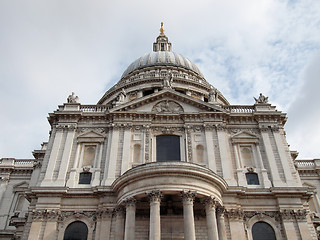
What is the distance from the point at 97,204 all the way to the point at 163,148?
763 centimetres

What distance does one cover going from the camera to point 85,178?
89.5 feet

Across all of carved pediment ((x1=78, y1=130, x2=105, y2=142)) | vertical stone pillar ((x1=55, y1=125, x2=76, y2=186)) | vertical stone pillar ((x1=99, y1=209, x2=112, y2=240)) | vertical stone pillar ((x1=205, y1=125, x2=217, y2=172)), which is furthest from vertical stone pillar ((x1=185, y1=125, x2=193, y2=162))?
vertical stone pillar ((x1=55, y1=125, x2=76, y2=186))

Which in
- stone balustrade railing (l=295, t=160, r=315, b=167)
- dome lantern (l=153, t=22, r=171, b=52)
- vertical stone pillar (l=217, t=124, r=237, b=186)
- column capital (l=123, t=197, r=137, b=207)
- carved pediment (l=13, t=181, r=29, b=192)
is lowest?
column capital (l=123, t=197, r=137, b=207)

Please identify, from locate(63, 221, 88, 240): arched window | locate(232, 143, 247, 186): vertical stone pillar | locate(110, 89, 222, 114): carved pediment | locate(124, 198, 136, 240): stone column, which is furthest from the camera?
locate(110, 89, 222, 114): carved pediment

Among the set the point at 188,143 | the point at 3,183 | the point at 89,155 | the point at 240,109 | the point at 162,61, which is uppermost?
the point at 162,61

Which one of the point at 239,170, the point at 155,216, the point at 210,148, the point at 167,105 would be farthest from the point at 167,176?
the point at 167,105

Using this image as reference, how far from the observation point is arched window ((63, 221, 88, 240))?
24.2 metres

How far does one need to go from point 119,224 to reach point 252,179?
1179cm

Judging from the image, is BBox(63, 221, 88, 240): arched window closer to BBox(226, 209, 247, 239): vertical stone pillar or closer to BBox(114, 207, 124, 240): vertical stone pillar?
BBox(114, 207, 124, 240): vertical stone pillar

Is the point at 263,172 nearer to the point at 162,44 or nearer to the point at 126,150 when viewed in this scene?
the point at 126,150

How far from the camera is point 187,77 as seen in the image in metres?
45.3

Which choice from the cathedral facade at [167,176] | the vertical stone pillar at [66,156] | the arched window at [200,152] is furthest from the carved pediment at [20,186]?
the arched window at [200,152]

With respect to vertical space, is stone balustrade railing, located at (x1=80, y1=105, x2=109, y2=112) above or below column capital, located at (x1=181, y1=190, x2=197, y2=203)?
above

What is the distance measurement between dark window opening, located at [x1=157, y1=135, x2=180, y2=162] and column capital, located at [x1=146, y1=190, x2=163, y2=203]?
20.8 ft
